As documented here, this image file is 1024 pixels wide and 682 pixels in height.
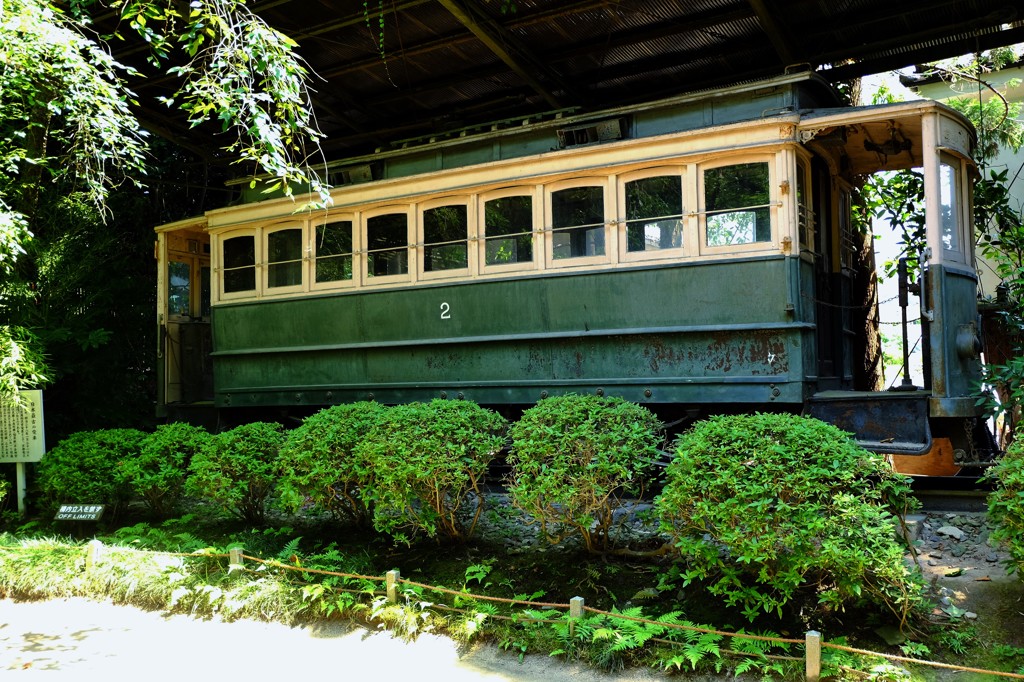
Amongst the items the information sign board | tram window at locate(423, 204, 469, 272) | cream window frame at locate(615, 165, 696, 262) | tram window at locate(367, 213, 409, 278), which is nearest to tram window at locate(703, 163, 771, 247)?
cream window frame at locate(615, 165, 696, 262)

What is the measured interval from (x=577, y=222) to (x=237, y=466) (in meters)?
3.37

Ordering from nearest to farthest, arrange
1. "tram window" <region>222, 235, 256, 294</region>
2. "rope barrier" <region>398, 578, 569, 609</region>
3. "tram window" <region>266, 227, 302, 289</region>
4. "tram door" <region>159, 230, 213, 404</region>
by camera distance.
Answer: "rope barrier" <region>398, 578, 569, 609</region>
"tram window" <region>266, 227, 302, 289</region>
"tram window" <region>222, 235, 256, 294</region>
"tram door" <region>159, 230, 213, 404</region>

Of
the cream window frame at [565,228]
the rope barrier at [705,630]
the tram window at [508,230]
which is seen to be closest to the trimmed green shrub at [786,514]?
the rope barrier at [705,630]

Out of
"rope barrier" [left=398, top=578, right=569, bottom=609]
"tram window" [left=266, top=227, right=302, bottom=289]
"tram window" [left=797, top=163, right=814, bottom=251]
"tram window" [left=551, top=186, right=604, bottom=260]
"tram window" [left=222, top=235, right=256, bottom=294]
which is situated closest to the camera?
"rope barrier" [left=398, top=578, right=569, bottom=609]

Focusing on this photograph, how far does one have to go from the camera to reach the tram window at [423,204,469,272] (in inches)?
286

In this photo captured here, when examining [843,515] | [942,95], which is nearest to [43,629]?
[843,515]

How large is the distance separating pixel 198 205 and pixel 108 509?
692cm

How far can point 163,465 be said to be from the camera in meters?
6.48

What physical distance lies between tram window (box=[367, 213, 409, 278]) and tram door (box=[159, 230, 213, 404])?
128 inches

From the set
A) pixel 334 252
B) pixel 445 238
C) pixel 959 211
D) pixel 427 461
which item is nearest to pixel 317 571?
pixel 427 461

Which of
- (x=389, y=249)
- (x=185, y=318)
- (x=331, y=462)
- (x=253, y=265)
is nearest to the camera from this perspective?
(x=331, y=462)

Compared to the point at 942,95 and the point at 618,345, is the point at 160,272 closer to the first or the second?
the point at 618,345

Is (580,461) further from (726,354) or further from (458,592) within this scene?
(726,354)

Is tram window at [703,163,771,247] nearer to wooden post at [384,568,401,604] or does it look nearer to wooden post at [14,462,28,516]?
wooden post at [384,568,401,604]
